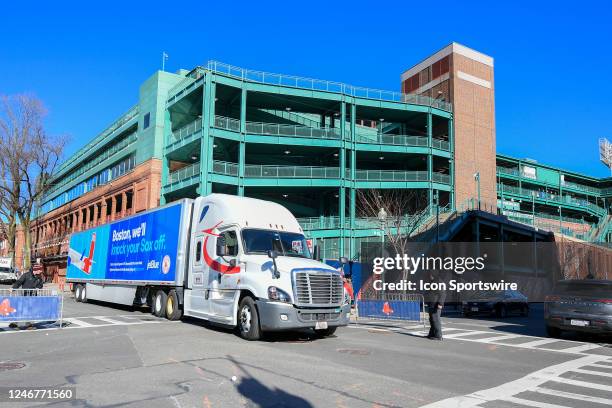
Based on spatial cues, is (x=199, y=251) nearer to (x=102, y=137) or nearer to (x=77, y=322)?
(x=77, y=322)

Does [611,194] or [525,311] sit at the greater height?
[611,194]

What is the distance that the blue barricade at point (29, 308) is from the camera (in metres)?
13.2

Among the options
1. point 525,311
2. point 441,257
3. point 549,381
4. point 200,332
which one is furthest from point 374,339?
point 441,257

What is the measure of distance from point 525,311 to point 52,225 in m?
72.8

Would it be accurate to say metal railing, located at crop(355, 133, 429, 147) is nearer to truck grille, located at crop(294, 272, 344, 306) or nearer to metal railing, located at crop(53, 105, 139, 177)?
metal railing, located at crop(53, 105, 139, 177)

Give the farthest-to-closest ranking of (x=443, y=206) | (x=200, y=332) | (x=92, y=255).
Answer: (x=443, y=206) < (x=92, y=255) < (x=200, y=332)

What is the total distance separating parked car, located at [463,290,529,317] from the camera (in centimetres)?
2223

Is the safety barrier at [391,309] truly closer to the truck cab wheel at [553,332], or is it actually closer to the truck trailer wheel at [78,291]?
the truck cab wheel at [553,332]

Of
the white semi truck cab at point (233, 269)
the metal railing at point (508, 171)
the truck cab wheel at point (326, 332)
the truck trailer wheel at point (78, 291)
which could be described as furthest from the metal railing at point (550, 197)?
the truck cab wheel at point (326, 332)

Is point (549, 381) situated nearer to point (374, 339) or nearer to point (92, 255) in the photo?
point (374, 339)

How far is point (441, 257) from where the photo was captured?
110 ft

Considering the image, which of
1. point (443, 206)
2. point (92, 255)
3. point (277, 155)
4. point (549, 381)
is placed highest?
point (277, 155)

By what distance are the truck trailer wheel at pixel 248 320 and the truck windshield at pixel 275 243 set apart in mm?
1251

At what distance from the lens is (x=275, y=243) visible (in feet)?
42.4
